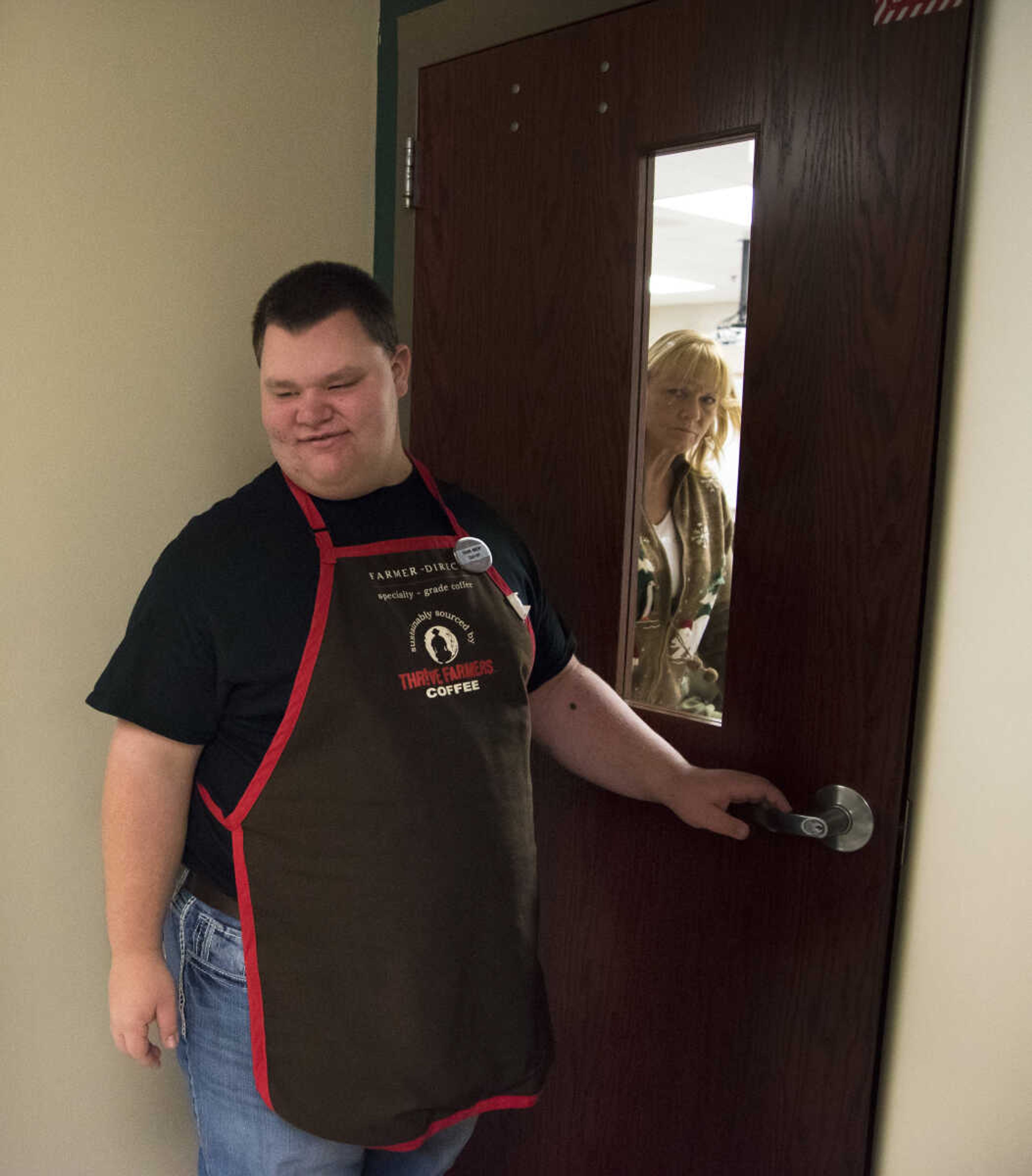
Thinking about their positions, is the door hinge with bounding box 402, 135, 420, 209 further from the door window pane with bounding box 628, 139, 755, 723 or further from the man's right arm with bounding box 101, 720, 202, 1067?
the man's right arm with bounding box 101, 720, 202, 1067

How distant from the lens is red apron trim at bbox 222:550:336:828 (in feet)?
3.80

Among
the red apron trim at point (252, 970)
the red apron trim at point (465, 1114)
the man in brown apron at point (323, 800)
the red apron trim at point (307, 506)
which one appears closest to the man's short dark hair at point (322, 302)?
the man in brown apron at point (323, 800)

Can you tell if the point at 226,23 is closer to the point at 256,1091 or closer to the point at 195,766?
the point at 195,766

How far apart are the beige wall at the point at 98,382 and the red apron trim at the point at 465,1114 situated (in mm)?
520

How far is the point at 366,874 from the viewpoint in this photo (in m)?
1.17

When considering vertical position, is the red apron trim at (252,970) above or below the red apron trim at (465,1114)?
above

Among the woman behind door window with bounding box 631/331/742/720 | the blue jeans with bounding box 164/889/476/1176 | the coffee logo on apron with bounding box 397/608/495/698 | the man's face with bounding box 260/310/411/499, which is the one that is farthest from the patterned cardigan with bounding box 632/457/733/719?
the blue jeans with bounding box 164/889/476/1176

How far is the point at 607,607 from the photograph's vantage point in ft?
4.86

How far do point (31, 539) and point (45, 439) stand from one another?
135mm

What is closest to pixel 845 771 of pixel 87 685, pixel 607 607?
pixel 607 607

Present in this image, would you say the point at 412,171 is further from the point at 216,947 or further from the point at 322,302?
the point at 216,947

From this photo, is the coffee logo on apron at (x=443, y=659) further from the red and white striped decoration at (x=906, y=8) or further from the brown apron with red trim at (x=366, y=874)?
the red and white striped decoration at (x=906, y=8)

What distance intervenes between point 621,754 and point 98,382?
2.88 ft

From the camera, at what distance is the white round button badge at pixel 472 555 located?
130 centimetres
